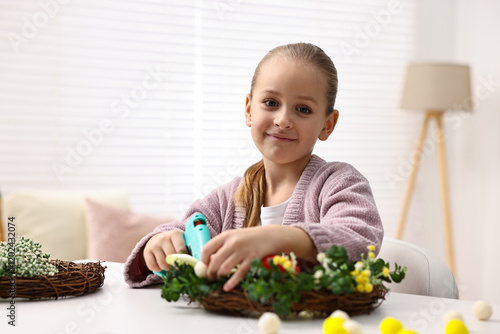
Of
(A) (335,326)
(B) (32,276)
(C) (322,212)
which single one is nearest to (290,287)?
(A) (335,326)

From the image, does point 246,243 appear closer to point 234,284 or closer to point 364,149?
point 234,284

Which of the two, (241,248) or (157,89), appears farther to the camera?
(157,89)

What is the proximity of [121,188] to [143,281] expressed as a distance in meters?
2.26

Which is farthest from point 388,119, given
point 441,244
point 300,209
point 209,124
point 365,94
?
point 300,209

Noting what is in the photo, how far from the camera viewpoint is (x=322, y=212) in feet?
3.33

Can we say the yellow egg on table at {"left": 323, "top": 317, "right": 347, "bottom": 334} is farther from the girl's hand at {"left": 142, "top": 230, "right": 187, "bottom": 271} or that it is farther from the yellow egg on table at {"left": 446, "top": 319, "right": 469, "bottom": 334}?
the girl's hand at {"left": 142, "top": 230, "right": 187, "bottom": 271}

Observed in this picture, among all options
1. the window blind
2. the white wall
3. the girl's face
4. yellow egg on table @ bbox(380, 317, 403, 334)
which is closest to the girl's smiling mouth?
the girl's face

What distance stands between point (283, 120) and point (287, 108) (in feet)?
0.09

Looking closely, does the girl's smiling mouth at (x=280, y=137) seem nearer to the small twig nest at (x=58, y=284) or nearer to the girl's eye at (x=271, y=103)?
the girl's eye at (x=271, y=103)

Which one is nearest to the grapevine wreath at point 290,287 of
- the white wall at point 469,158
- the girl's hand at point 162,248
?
the girl's hand at point 162,248

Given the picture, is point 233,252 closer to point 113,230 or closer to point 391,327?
point 391,327

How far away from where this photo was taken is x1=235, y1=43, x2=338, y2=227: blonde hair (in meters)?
1.10

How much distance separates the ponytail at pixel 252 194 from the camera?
45.6 inches

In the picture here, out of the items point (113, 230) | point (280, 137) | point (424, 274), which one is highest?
point (280, 137)
